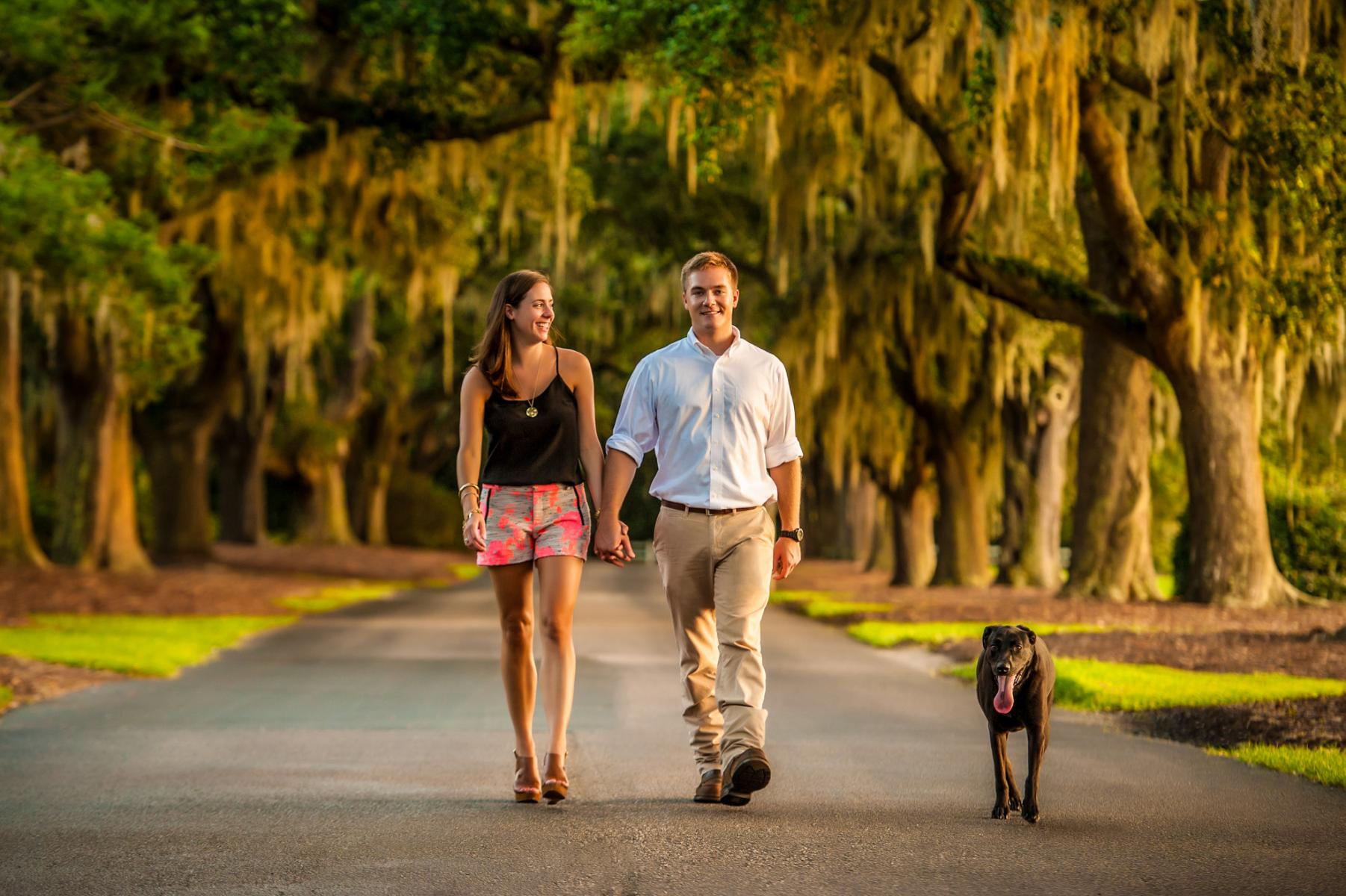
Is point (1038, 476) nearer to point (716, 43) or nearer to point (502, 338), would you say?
point (716, 43)

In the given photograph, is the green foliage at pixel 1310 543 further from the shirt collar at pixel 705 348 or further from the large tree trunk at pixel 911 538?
the shirt collar at pixel 705 348

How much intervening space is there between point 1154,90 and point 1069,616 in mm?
5651

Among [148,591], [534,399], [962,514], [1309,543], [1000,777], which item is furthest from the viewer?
[962,514]

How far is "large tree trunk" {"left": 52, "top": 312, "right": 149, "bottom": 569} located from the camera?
2600cm

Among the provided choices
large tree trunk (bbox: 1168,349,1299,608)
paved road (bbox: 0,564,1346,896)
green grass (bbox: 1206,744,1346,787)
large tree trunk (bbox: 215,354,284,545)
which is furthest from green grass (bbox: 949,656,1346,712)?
large tree trunk (bbox: 215,354,284,545)

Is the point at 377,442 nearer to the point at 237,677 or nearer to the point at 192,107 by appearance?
the point at 192,107

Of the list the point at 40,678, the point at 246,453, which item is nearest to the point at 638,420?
the point at 40,678

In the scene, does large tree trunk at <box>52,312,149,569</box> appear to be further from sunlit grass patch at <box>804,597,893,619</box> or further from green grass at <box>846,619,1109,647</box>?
green grass at <box>846,619,1109,647</box>

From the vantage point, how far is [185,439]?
1252 inches

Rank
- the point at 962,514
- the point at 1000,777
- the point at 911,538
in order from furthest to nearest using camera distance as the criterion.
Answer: the point at 911,538, the point at 962,514, the point at 1000,777

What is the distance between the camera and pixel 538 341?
7.00 meters

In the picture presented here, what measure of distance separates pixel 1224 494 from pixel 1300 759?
12.1 metres

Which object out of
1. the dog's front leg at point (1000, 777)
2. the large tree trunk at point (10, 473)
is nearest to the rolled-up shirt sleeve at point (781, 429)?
the dog's front leg at point (1000, 777)

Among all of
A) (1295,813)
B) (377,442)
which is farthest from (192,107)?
(377,442)
